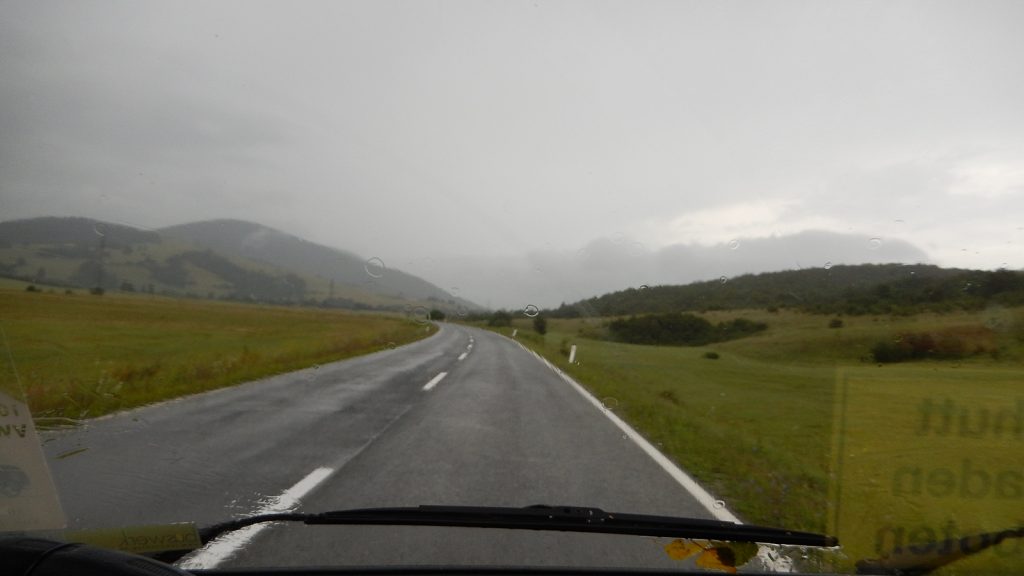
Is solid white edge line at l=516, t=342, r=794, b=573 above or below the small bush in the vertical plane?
below

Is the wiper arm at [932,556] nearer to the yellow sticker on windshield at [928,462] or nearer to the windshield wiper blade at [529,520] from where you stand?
the yellow sticker on windshield at [928,462]

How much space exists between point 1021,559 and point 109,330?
920 inches

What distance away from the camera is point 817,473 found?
705 centimetres

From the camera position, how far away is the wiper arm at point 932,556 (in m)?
3.01

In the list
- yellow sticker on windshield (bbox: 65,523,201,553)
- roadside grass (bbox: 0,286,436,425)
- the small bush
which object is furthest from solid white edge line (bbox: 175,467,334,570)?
the small bush

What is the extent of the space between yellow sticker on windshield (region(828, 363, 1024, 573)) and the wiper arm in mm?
16

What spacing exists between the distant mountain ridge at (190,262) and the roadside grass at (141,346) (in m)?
0.45

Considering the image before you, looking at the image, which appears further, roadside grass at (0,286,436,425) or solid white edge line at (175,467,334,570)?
roadside grass at (0,286,436,425)

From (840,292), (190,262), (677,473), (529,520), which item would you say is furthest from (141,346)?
(840,292)

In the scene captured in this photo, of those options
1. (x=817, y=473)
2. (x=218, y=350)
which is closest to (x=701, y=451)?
(x=817, y=473)

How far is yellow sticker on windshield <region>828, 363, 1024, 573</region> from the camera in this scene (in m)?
4.06

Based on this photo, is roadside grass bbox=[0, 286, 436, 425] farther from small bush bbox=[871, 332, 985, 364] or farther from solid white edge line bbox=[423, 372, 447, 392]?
small bush bbox=[871, 332, 985, 364]

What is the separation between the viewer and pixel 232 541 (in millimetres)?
3799

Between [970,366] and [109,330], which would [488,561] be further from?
[109,330]
